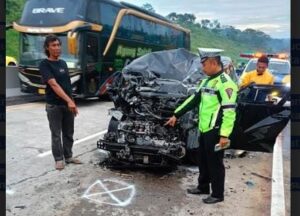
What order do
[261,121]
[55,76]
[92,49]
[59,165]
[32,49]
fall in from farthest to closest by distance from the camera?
[92,49] → [32,49] → [59,165] → [55,76] → [261,121]

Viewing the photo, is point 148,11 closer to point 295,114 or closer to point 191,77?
point 191,77

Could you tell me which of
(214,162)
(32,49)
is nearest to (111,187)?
(214,162)

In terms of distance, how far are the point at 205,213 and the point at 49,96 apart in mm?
2760

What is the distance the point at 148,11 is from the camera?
19156 mm

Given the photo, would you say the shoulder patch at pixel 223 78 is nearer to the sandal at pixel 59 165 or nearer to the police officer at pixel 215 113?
the police officer at pixel 215 113

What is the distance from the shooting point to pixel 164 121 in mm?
6199

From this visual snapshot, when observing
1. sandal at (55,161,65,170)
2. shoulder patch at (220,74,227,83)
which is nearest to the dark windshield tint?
sandal at (55,161,65,170)

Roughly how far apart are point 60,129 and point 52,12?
8361mm

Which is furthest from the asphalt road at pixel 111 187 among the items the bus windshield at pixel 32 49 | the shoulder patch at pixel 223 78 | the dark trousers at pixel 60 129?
the bus windshield at pixel 32 49

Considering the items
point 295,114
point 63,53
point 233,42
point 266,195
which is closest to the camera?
point 295,114

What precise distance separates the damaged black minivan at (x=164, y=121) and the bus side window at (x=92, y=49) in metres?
7.24

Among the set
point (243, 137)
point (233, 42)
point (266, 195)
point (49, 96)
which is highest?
point (233, 42)

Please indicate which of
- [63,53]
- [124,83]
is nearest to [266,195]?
[124,83]

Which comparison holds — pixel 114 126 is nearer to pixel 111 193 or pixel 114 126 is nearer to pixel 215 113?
pixel 111 193
